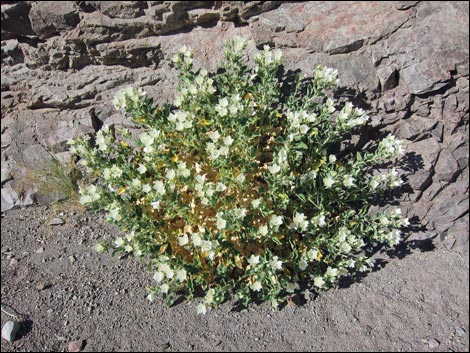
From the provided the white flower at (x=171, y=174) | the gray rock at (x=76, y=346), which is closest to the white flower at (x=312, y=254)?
the white flower at (x=171, y=174)

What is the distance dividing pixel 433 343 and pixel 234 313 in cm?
128

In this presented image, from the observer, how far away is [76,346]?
113 inches

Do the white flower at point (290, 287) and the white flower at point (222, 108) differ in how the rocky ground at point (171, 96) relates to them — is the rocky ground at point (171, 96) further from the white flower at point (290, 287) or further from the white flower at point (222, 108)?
the white flower at point (222, 108)

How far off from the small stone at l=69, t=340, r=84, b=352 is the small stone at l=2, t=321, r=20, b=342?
39 cm

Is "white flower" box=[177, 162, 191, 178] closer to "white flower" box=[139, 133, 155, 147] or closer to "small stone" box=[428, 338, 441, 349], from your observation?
"white flower" box=[139, 133, 155, 147]

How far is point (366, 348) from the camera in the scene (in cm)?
279

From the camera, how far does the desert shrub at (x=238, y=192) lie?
283cm

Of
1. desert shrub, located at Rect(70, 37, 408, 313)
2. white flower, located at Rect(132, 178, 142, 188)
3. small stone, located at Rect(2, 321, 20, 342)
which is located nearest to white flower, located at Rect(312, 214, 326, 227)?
desert shrub, located at Rect(70, 37, 408, 313)

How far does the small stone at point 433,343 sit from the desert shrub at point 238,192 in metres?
0.61

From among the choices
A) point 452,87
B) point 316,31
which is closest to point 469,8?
point 452,87

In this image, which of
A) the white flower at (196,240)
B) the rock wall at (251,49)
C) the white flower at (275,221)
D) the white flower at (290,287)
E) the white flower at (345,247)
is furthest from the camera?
the rock wall at (251,49)

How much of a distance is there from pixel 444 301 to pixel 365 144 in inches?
50.1

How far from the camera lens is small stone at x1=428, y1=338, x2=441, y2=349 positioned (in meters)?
2.81

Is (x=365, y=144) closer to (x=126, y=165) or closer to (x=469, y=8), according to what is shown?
(x=469, y=8)
